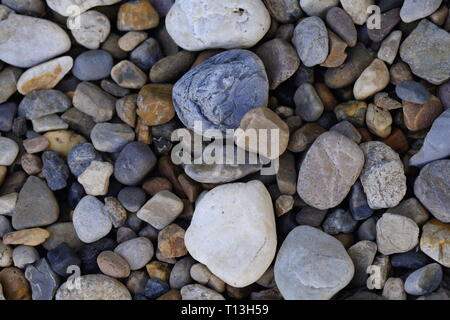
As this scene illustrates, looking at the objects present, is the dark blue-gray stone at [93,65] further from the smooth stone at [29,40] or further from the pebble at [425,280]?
the pebble at [425,280]

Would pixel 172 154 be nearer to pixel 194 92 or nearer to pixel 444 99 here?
pixel 194 92

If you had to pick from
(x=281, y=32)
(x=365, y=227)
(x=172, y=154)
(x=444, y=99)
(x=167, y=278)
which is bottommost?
(x=167, y=278)

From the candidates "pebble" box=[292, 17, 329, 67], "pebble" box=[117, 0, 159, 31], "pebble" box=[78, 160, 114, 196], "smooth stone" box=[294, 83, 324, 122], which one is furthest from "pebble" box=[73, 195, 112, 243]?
"pebble" box=[292, 17, 329, 67]

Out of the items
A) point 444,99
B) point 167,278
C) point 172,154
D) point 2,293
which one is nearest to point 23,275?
point 2,293

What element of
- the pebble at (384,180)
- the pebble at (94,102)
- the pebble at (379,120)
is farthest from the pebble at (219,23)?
the pebble at (384,180)

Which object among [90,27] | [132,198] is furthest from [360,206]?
[90,27]

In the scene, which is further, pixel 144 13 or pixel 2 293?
pixel 144 13
